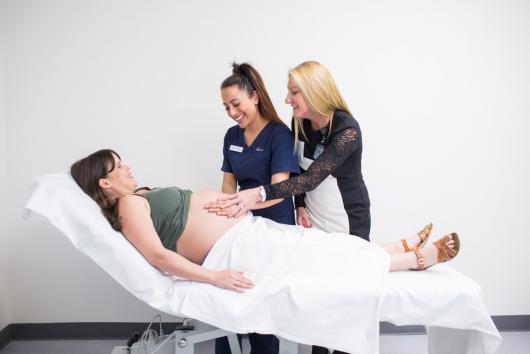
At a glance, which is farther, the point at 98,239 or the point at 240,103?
the point at 240,103

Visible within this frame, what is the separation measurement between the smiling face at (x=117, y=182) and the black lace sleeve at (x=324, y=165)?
1.73 feet

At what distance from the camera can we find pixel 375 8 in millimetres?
2246

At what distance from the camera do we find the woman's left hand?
64.9 inches

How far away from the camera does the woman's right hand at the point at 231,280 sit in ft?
4.59

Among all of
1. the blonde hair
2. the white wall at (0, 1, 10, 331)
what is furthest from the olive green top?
the white wall at (0, 1, 10, 331)

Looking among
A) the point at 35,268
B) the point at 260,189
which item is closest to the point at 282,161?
the point at 260,189

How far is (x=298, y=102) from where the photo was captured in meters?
1.76

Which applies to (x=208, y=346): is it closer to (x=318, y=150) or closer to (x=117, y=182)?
(x=117, y=182)

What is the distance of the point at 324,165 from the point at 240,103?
1.40ft

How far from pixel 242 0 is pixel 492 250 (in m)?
1.92

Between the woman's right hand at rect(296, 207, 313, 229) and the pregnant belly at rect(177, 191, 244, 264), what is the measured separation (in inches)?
15.5

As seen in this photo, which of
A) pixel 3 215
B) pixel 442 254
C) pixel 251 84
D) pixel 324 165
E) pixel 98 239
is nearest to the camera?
pixel 98 239

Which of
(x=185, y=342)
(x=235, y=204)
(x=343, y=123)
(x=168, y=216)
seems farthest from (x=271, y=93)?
(x=185, y=342)

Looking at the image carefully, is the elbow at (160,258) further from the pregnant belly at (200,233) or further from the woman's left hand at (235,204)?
the woman's left hand at (235,204)
